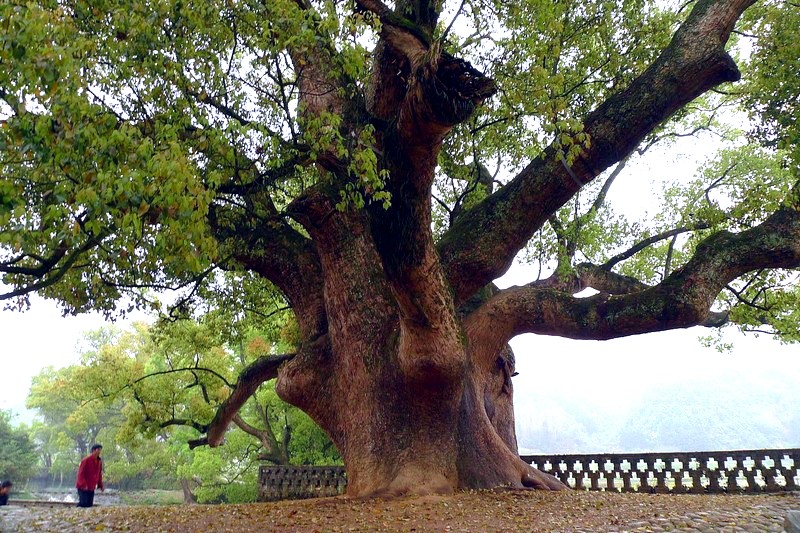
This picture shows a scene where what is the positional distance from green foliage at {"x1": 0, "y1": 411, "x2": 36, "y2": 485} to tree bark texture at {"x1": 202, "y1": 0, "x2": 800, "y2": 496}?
3362 cm

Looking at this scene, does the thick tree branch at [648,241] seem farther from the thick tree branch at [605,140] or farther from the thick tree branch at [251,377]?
the thick tree branch at [251,377]

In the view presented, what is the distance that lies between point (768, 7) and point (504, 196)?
6.60 meters

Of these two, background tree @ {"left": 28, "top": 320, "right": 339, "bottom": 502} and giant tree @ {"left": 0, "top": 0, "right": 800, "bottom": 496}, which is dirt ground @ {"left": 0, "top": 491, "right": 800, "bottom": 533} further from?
background tree @ {"left": 28, "top": 320, "right": 339, "bottom": 502}

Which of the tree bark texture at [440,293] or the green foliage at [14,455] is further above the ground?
the tree bark texture at [440,293]

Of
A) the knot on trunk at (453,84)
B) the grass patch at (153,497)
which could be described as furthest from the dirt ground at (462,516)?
the grass patch at (153,497)

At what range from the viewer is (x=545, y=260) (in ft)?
36.4

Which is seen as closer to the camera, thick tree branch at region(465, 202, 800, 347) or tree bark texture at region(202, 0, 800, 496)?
tree bark texture at region(202, 0, 800, 496)

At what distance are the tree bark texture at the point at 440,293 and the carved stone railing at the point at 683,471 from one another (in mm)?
4523

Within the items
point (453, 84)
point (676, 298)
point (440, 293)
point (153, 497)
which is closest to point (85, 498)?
point (440, 293)

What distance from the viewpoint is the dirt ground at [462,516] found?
5.12 metres

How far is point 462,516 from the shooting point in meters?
5.49

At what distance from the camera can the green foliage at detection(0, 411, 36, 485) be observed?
102 feet

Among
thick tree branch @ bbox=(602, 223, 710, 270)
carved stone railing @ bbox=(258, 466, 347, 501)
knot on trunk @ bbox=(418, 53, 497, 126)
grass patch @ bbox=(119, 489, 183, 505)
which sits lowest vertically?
grass patch @ bbox=(119, 489, 183, 505)

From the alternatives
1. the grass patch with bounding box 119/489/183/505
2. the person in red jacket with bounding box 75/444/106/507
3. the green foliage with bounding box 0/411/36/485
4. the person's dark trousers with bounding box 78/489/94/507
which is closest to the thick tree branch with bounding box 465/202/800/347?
the person in red jacket with bounding box 75/444/106/507
